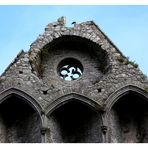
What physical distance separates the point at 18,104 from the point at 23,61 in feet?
4.39

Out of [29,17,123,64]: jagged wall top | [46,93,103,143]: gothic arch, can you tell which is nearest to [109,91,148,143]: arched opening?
[46,93,103,143]: gothic arch

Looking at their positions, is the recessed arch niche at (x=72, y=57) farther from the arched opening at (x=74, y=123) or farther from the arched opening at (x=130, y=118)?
the arched opening at (x=130, y=118)

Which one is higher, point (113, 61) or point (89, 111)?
point (113, 61)

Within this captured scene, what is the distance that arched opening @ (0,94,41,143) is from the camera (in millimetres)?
15266

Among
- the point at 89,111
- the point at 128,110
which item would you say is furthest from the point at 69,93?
the point at 128,110

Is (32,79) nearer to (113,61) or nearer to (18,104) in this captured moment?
(18,104)

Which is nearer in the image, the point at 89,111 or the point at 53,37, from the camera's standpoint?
the point at 89,111

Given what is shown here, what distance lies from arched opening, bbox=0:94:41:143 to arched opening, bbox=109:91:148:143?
6.29ft

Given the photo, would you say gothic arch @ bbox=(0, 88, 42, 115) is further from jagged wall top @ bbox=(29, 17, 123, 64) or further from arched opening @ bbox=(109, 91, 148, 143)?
arched opening @ bbox=(109, 91, 148, 143)

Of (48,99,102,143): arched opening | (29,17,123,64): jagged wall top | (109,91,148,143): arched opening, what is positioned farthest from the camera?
(29,17,123,64): jagged wall top

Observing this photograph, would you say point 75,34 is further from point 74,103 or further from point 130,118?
Result: point 130,118

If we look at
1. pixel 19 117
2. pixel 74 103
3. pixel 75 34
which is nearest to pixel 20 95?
pixel 19 117

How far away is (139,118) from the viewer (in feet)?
51.9

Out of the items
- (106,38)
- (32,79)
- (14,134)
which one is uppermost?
(106,38)
